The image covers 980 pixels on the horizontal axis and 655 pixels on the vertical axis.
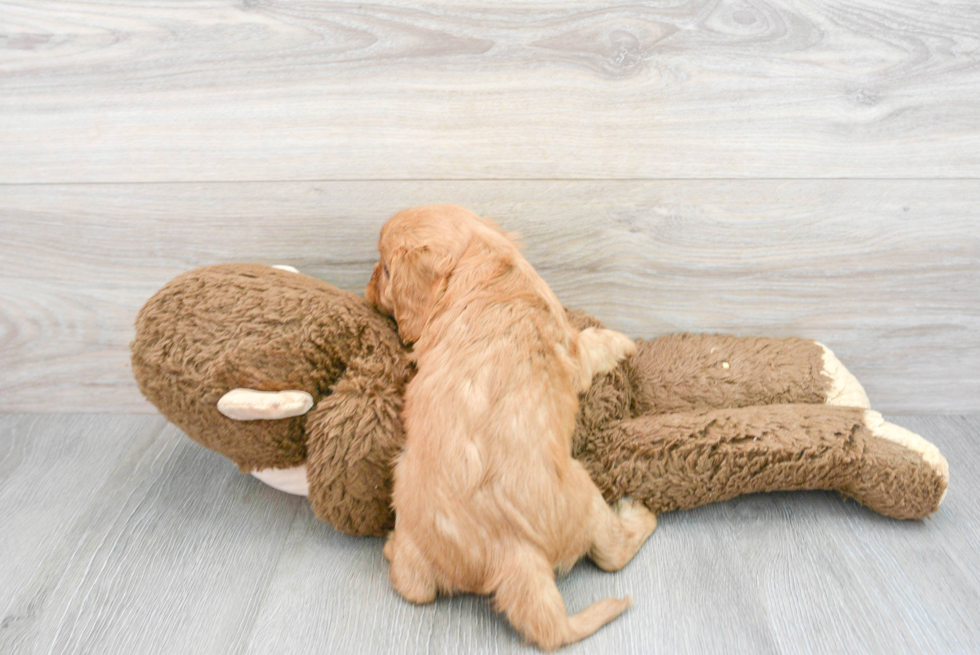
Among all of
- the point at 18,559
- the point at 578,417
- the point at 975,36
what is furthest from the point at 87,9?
the point at 975,36

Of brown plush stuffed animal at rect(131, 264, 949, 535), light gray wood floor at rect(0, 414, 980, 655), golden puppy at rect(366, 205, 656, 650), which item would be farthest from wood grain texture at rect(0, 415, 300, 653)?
golden puppy at rect(366, 205, 656, 650)

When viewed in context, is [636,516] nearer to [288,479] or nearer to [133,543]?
[288,479]

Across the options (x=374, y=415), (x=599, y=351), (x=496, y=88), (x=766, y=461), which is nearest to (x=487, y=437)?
(x=374, y=415)

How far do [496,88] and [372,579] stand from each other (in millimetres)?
783

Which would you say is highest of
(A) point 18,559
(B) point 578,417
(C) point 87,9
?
(C) point 87,9

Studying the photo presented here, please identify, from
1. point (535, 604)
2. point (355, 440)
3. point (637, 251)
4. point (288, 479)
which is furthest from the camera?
point (637, 251)

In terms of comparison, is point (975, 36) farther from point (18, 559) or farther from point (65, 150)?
point (18, 559)

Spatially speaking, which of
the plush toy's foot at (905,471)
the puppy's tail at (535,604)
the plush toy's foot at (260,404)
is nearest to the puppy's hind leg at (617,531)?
the puppy's tail at (535,604)

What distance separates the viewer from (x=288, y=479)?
1089 millimetres

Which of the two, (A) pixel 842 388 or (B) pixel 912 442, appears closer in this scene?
(B) pixel 912 442

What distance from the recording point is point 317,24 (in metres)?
1.09

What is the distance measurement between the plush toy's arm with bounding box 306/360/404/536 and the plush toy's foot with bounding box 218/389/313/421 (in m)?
0.04

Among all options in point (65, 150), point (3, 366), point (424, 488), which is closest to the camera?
point (424, 488)

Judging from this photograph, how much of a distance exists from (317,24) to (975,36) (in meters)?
1.03
